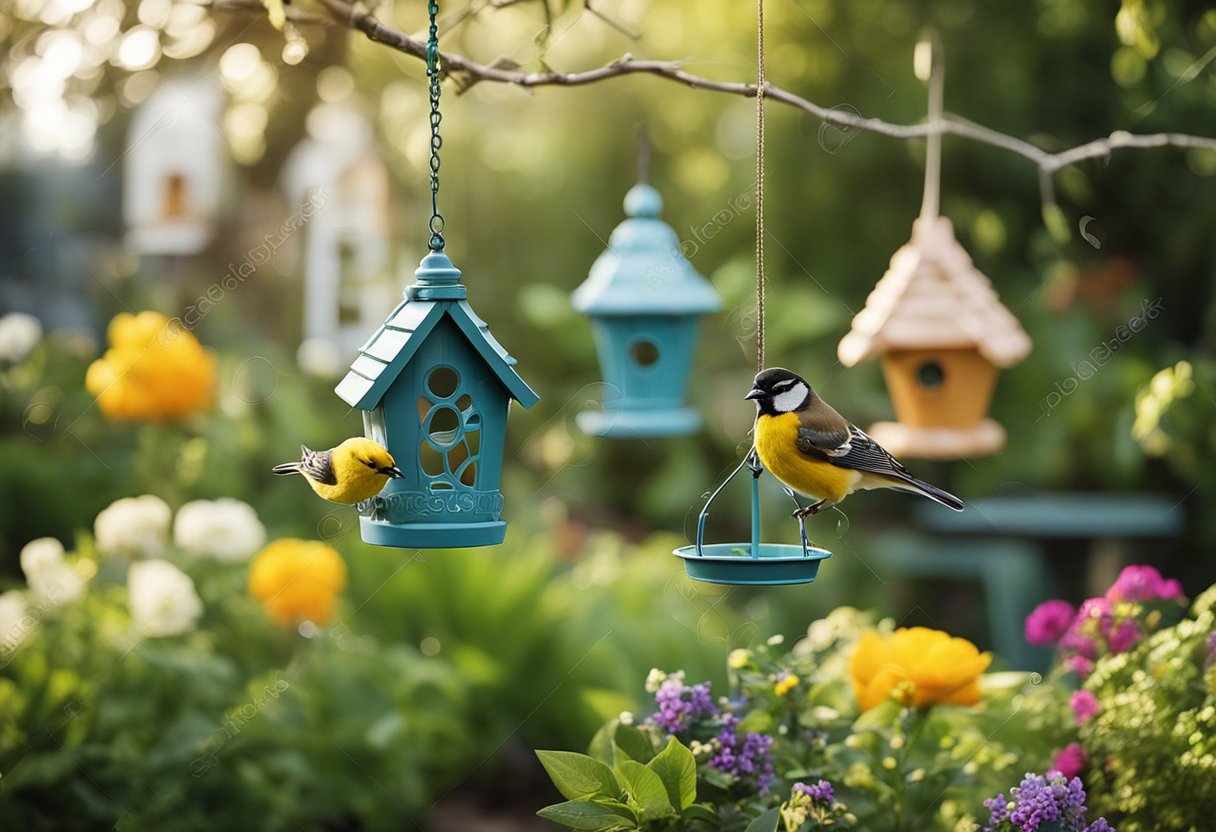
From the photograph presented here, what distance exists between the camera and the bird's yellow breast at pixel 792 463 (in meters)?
2.25

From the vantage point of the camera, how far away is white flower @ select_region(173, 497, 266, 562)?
3.99 metres

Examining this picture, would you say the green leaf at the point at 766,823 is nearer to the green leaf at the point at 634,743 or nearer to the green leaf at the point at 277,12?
the green leaf at the point at 634,743

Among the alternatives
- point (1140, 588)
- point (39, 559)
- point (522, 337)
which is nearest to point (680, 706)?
point (1140, 588)

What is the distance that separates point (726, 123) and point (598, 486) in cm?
213

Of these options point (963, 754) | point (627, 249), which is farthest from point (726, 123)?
point (963, 754)

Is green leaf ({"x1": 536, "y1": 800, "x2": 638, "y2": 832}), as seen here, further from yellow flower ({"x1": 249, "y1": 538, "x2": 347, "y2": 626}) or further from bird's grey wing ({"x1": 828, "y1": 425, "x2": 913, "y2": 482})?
yellow flower ({"x1": 249, "y1": 538, "x2": 347, "y2": 626})

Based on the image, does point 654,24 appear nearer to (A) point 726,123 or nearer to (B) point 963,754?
(A) point 726,123

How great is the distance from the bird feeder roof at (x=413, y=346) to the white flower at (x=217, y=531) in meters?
1.73

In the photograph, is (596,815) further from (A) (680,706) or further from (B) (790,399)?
(B) (790,399)

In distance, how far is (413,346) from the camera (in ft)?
7.62

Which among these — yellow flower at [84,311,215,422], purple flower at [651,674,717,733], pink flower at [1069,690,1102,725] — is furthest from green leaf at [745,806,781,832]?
yellow flower at [84,311,215,422]

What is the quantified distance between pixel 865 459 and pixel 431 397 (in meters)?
0.82

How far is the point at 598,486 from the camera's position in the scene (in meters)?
7.05

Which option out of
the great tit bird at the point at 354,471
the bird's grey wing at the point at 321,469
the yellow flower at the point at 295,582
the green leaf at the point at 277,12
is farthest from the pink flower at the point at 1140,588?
the yellow flower at the point at 295,582
